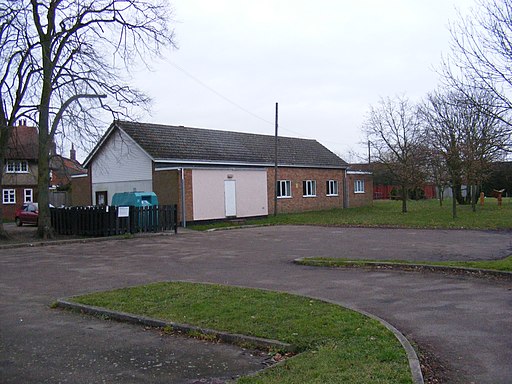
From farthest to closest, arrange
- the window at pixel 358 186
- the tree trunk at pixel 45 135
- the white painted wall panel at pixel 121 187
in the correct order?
the window at pixel 358 186
the white painted wall panel at pixel 121 187
the tree trunk at pixel 45 135

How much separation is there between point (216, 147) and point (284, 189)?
19.9 ft

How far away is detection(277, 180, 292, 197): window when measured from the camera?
1463 inches

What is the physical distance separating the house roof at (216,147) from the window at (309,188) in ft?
4.19

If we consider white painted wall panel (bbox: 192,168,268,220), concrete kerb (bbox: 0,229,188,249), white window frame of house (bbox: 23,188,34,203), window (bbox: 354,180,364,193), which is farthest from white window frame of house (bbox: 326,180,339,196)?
white window frame of house (bbox: 23,188,34,203)

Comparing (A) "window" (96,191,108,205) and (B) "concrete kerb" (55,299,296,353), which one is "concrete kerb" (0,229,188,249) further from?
(B) "concrete kerb" (55,299,296,353)

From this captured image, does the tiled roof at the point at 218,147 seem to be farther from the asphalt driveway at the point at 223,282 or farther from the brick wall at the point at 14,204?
the brick wall at the point at 14,204

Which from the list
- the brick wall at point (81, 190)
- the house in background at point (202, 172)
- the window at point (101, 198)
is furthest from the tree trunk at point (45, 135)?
the brick wall at point (81, 190)

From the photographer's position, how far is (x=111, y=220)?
78.5ft

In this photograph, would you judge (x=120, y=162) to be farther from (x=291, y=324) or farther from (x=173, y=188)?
(x=291, y=324)

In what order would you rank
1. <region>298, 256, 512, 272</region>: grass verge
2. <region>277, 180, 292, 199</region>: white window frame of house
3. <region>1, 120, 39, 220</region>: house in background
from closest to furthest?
<region>298, 256, 512, 272</region>: grass verge < <region>277, 180, 292, 199</region>: white window frame of house < <region>1, 120, 39, 220</region>: house in background

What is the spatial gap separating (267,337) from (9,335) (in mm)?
3569

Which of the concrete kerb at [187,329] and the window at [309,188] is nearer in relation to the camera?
the concrete kerb at [187,329]

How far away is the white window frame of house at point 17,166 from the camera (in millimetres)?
46384

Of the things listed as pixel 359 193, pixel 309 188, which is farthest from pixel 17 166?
pixel 359 193
